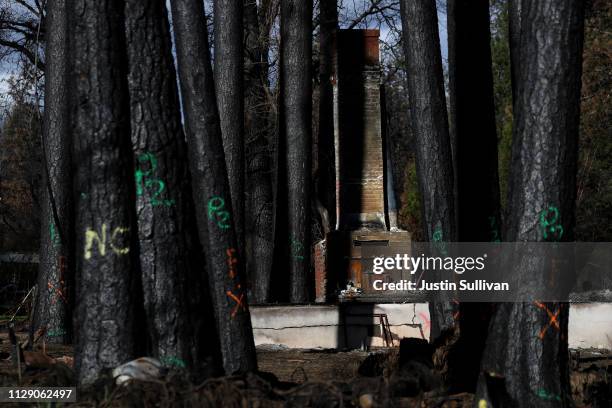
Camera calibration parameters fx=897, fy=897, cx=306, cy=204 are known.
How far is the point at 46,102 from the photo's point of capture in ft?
40.9

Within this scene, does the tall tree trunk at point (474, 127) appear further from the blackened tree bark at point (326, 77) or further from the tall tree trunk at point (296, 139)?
the blackened tree bark at point (326, 77)

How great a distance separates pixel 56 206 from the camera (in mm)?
12188

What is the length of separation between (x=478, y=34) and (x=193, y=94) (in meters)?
3.99

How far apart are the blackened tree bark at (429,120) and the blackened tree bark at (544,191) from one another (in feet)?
17.2

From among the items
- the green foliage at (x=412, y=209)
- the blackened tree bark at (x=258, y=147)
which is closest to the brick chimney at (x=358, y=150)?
the blackened tree bark at (x=258, y=147)

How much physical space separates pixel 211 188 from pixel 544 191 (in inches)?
116

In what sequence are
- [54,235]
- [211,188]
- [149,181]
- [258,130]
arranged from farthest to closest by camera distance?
[258,130] < [54,235] < [211,188] < [149,181]

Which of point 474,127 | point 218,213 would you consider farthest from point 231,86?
point 218,213

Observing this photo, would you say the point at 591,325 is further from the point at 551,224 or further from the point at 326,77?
the point at 326,77

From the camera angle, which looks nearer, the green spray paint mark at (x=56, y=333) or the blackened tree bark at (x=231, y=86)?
the green spray paint mark at (x=56, y=333)

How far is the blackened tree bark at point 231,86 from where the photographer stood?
603 inches

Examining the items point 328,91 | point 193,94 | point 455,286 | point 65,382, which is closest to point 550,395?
point 65,382

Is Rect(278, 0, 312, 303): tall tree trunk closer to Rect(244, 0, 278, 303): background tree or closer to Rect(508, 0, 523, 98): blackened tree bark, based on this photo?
Rect(244, 0, 278, 303): background tree

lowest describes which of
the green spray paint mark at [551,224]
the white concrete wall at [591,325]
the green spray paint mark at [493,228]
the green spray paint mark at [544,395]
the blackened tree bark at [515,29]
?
the white concrete wall at [591,325]
